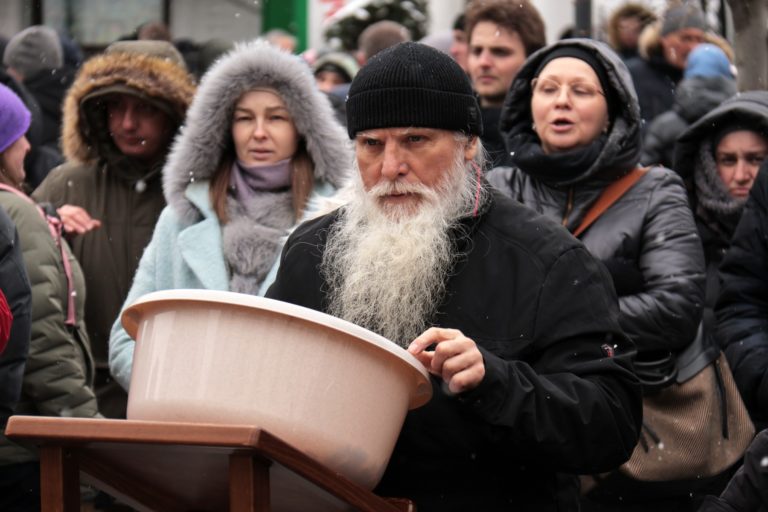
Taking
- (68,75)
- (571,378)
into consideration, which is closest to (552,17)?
(68,75)

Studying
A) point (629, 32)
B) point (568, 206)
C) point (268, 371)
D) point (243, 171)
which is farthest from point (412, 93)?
point (629, 32)

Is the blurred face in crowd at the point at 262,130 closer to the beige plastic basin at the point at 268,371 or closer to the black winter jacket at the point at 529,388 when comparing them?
the black winter jacket at the point at 529,388

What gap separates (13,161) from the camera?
5.37 m

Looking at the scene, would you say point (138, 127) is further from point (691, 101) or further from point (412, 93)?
point (412, 93)

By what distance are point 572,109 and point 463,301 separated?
200 cm

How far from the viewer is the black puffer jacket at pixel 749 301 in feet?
14.6

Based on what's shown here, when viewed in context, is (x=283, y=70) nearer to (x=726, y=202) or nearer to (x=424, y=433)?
(x=726, y=202)

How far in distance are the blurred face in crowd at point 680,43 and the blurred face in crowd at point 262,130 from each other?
370cm

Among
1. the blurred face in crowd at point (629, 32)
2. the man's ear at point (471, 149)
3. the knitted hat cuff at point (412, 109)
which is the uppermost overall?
the knitted hat cuff at point (412, 109)

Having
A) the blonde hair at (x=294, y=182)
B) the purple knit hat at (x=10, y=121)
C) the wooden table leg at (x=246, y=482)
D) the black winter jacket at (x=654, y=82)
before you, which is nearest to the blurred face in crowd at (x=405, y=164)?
the wooden table leg at (x=246, y=482)

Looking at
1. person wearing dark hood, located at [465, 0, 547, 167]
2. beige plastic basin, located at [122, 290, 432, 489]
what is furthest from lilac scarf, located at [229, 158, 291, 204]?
beige plastic basin, located at [122, 290, 432, 489]

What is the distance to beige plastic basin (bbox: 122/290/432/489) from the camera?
270cm

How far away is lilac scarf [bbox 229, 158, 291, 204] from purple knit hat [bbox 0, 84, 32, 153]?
81 cm

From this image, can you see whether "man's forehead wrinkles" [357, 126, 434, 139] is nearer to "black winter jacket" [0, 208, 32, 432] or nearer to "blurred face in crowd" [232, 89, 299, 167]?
"black winter jacket" [0, 208, 32, 432]
